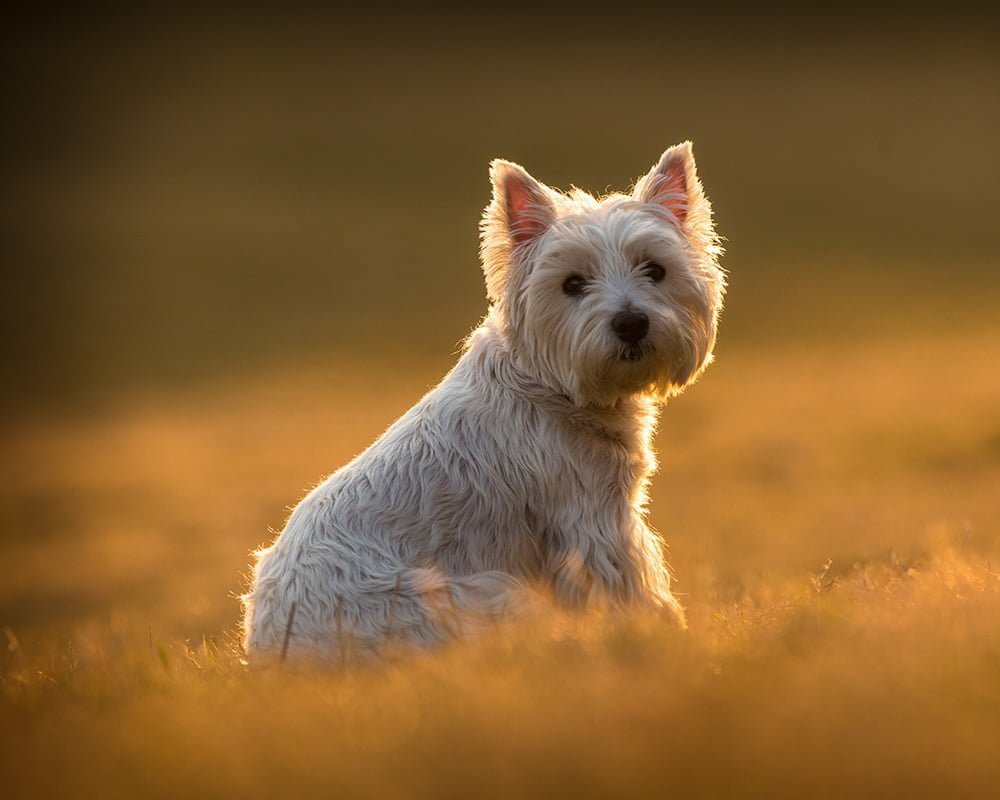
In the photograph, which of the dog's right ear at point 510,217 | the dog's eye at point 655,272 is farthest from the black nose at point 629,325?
the dog's right ear at point 510,217

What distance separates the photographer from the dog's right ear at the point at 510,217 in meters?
8.55

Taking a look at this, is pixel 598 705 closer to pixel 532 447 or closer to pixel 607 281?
pixel 532 447

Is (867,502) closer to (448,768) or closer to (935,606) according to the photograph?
(935,606)

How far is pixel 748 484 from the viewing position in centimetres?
2820

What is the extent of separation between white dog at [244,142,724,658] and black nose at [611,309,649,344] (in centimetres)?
1

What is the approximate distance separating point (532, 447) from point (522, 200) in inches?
64.8

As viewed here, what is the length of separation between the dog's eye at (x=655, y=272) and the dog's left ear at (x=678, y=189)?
21.5 inches

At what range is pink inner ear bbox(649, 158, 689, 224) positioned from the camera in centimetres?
873

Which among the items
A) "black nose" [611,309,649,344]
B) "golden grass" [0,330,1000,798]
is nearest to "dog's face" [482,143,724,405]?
"black nose" [611,309,649,344]

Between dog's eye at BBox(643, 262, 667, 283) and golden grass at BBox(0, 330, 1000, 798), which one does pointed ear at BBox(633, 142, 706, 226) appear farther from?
golden grass at BBox(0, 330, 1000, 798)

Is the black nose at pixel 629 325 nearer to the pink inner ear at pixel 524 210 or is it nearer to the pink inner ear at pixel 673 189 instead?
the pink inner ear at pixel 524 210

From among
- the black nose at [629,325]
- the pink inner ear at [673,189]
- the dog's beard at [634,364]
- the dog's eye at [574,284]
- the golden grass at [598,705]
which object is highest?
the pink inner ear at [673,189]

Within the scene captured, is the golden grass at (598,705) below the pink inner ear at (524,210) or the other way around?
below

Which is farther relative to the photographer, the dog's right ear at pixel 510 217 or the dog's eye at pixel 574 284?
the dog's right ear at pixel 510 217
